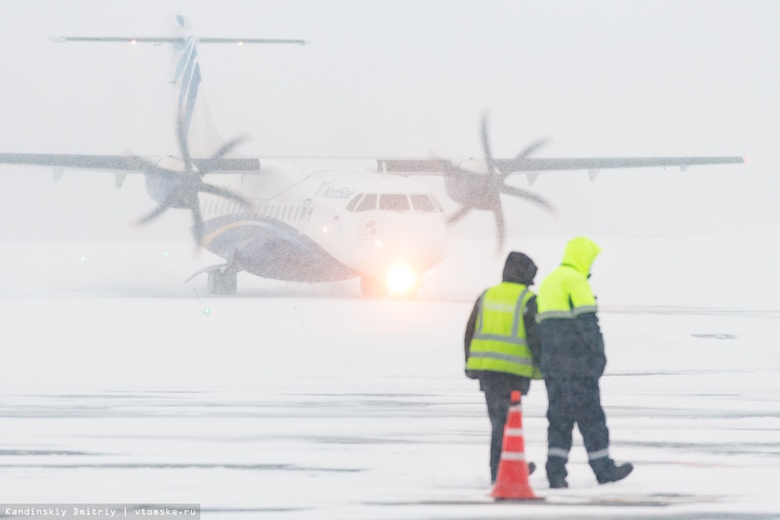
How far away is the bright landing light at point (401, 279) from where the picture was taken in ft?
95.1

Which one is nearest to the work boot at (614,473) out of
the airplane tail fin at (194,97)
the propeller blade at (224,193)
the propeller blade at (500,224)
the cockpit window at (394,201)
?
the cockpit window at (394,201)

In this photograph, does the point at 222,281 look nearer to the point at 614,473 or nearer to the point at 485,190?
the point at 485,190

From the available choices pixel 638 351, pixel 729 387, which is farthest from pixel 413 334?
A: pixel 729 387

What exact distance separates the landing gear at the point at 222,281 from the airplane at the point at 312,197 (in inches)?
1.0

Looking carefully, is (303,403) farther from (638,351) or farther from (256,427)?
(638,351)

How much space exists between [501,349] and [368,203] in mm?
20410

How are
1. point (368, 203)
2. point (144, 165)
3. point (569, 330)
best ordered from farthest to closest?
1. point (144, 165)
2. point (368, 203)
3. point (569, 330)

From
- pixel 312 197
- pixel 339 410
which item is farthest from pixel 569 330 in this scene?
pixel 312 197

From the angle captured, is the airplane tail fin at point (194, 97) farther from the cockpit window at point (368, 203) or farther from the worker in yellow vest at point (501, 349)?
the worker in yellow vest at point (501, 349)

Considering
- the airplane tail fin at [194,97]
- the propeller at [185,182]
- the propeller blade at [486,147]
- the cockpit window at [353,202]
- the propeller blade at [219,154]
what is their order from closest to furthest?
1. the cockpit window at [353,202]
2. the propeller blade at [219,154]
3. the propeller blade at [486,147]
4. the propeller at [185,182]
5. the airplane tail fin at [194,97]

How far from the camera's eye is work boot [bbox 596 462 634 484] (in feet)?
29.2

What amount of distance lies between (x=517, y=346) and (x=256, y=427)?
3425 mm

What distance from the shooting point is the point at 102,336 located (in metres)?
20.9

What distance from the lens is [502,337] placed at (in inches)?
354
